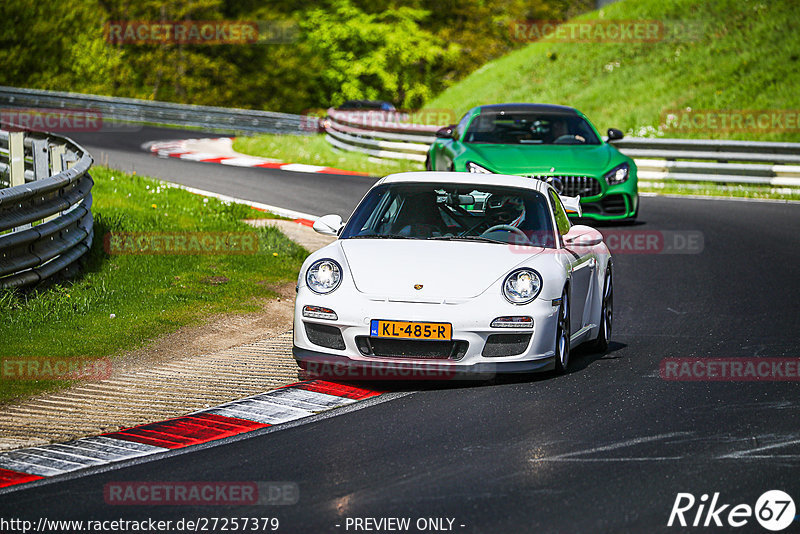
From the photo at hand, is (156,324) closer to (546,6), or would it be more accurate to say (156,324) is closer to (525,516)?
(525,516)

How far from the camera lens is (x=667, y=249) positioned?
1446cm

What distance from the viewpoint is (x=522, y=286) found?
7.66 meters

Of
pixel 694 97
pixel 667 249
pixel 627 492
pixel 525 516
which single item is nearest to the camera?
pixel 525 516

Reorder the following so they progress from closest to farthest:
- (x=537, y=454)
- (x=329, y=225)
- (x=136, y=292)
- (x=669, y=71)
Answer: (x=537, y=454)
(x=329, y=225)
(x=136, y=292)
(x=669, y=71)

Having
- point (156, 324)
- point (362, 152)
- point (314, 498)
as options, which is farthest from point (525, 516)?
point (362, 152)

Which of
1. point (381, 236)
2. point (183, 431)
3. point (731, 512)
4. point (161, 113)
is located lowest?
point (161, 113)

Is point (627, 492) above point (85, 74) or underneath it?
above

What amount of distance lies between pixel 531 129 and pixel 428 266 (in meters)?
9.01

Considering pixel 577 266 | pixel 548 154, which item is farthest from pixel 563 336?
pixel 548 154

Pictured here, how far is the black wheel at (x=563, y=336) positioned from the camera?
→ 309 inches

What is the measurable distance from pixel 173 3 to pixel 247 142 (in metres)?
34.3

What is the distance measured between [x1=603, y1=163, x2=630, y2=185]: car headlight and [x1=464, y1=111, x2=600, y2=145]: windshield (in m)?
0.93

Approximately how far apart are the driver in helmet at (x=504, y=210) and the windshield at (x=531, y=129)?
731 centimetres

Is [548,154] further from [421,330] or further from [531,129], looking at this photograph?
[421,330]
